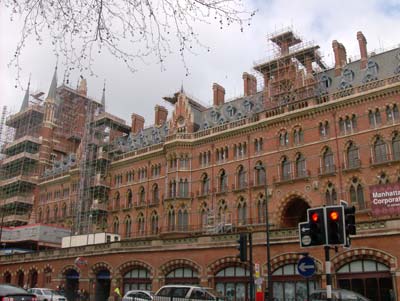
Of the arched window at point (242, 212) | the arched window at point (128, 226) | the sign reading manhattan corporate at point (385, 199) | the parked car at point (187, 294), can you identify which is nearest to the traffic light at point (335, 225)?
the parked car at point (187, 294)

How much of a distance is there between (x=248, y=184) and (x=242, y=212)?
9.16 feet

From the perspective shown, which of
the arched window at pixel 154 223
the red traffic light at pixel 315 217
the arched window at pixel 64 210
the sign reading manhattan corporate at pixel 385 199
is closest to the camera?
the red traffic light at pixel 315 217

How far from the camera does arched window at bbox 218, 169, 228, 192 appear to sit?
4633 centimetres

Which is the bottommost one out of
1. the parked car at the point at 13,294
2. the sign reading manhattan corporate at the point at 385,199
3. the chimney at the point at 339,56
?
the parked car at the point at 13,294

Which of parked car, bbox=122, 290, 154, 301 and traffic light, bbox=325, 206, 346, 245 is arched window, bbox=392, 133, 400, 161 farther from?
traffic light, bbox=325, 206, 346, 245

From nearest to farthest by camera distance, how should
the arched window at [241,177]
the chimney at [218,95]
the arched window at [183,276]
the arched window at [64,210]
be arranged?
1. the arched window at [183,276]
2. the arched window at [241,177]
3. the chimney at [218,95]
4. the arched window at [64,210]

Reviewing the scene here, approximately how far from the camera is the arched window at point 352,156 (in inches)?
1492

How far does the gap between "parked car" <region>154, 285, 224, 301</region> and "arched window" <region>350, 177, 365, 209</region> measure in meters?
17.0

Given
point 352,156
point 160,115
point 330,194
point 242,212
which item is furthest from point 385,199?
point 160,115

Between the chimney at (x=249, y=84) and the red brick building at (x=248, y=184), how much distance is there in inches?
7.3

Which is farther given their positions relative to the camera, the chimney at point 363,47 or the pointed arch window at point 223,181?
the pointed arch window at point 223,181

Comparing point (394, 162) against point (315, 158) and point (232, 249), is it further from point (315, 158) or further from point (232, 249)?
point (232, 249)

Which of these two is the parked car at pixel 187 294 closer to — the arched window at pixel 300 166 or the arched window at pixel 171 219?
the arched window at pixel 300 166

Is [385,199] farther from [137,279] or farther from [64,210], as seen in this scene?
[64,210]
